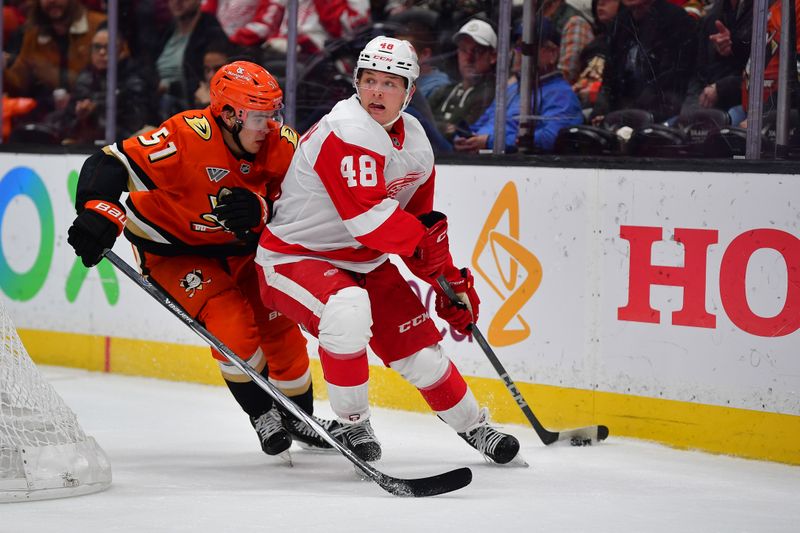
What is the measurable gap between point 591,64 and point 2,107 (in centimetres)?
280

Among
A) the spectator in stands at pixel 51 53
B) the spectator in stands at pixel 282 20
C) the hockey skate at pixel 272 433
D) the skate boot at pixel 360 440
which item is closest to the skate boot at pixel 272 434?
the hockey skate at pixel 272 433

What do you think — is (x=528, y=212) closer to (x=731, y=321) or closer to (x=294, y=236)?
(x=731, y=321)

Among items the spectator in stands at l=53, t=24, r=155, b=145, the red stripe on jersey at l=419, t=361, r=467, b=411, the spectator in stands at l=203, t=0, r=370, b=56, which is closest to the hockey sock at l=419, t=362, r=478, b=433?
the red stripe on jersey at l=419, t=361, r=467, b=411

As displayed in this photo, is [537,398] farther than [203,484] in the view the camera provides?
Yes

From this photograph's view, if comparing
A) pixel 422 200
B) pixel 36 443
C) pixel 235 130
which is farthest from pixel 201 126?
pixel 36 443

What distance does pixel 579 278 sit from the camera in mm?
3990

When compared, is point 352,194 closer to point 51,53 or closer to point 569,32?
point 569,32

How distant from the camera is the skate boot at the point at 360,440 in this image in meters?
3.32

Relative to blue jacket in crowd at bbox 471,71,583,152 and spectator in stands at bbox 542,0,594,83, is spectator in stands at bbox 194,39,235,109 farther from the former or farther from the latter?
spectator in stands at bbox 542,0,594,83

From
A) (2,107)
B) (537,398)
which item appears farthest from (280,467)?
(2,107)

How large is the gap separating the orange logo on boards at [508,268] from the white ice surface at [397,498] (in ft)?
1.06

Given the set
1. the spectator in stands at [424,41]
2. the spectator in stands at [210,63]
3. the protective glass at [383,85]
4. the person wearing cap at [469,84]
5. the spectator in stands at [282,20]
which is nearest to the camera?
the protective glass at [383,85]

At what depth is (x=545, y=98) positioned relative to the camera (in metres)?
4.28

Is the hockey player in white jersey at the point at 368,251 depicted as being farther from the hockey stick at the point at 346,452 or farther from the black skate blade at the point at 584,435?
the black skate blade at the point at 584,435
